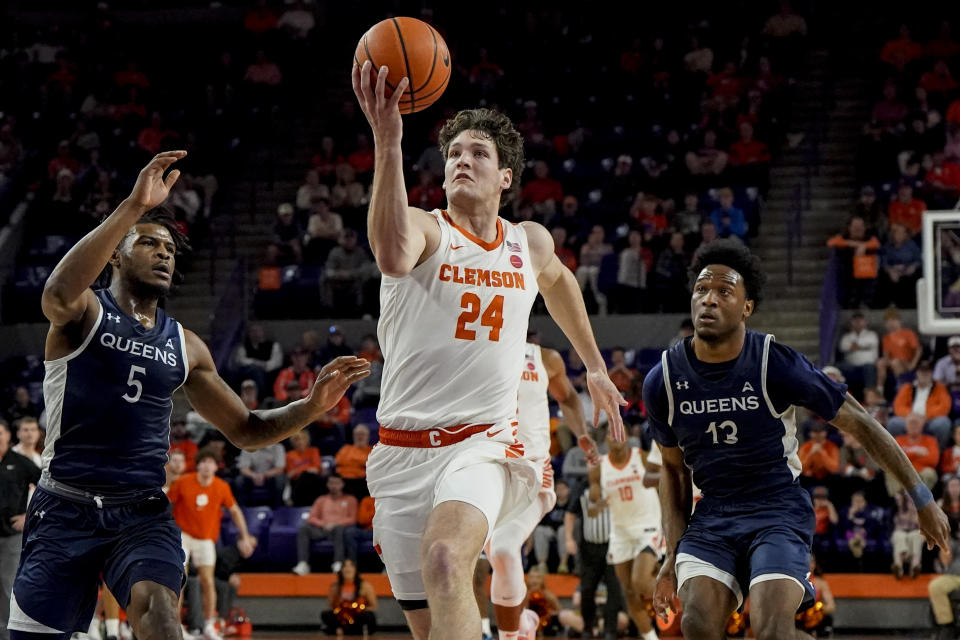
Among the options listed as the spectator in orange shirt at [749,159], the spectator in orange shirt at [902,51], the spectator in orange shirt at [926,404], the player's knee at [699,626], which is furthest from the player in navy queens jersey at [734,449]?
the spectator in orange shirt at [902,51]

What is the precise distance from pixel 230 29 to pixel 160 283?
61.3 ft

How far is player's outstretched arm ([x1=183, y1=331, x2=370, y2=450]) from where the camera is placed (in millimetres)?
5668

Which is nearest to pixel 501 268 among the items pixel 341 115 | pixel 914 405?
pixel 914 405

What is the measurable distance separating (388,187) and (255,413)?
1542 mm

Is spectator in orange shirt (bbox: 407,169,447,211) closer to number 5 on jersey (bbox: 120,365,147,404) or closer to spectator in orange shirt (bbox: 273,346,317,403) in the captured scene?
spectator in orange shirt (bbox: 273,346,317,403)

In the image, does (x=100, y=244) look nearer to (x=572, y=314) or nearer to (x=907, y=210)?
(x=572, y=314)

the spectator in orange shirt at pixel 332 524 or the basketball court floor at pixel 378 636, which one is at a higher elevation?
the spectator in orange shirt at pixel 332 524

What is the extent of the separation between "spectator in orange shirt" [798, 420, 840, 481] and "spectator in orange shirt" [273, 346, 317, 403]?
5.70 m

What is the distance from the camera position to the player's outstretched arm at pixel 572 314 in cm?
581

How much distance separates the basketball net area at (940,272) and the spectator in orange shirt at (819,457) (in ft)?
10.5

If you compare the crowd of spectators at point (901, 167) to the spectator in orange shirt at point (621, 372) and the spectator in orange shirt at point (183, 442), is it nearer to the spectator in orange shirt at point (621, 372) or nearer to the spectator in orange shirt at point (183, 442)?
the spectator in orange shirt at point (621, 372)

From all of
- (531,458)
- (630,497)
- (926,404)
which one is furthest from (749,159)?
(531,458)

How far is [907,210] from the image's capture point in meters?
15.5

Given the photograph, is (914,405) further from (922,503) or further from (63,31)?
(63,31)
